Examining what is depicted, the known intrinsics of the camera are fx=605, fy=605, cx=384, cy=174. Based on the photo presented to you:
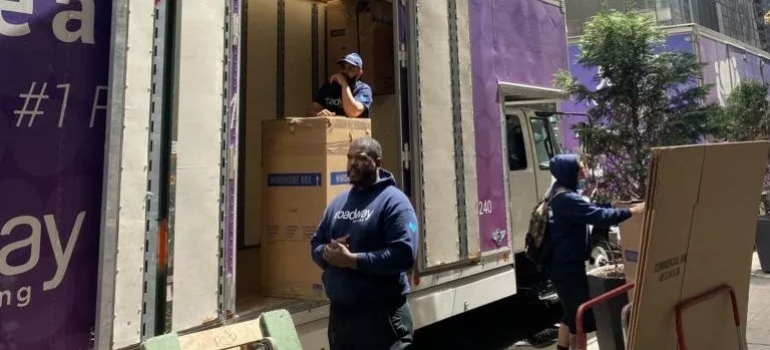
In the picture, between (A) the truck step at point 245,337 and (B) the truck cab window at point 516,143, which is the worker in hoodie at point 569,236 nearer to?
(B) the truck cab window at point 516,143

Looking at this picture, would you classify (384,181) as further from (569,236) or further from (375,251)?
(569,236)

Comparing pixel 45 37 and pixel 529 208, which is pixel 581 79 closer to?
pixel 529 208

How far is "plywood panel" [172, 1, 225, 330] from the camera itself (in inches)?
119

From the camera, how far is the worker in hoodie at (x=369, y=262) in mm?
2908

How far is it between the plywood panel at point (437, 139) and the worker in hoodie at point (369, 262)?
160 cm

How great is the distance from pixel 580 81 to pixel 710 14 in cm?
3203

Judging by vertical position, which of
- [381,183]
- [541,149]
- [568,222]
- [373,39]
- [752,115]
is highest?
[373,39]

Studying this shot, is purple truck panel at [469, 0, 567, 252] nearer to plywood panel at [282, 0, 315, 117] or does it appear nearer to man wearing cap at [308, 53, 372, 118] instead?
man wearing cap at [308, 53, 372, 118]

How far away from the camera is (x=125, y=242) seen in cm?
274

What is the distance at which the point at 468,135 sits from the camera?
204 inches

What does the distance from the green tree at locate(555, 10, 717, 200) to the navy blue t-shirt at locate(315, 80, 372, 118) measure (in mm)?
2086

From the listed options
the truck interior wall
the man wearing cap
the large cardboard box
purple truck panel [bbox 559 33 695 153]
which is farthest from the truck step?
purple truck panel [bbox 559 33 695 153]

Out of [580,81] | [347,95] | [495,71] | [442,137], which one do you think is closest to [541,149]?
[580,81]

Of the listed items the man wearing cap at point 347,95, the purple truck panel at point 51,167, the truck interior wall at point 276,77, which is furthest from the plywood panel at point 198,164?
the truck interior wall at point 276,77
